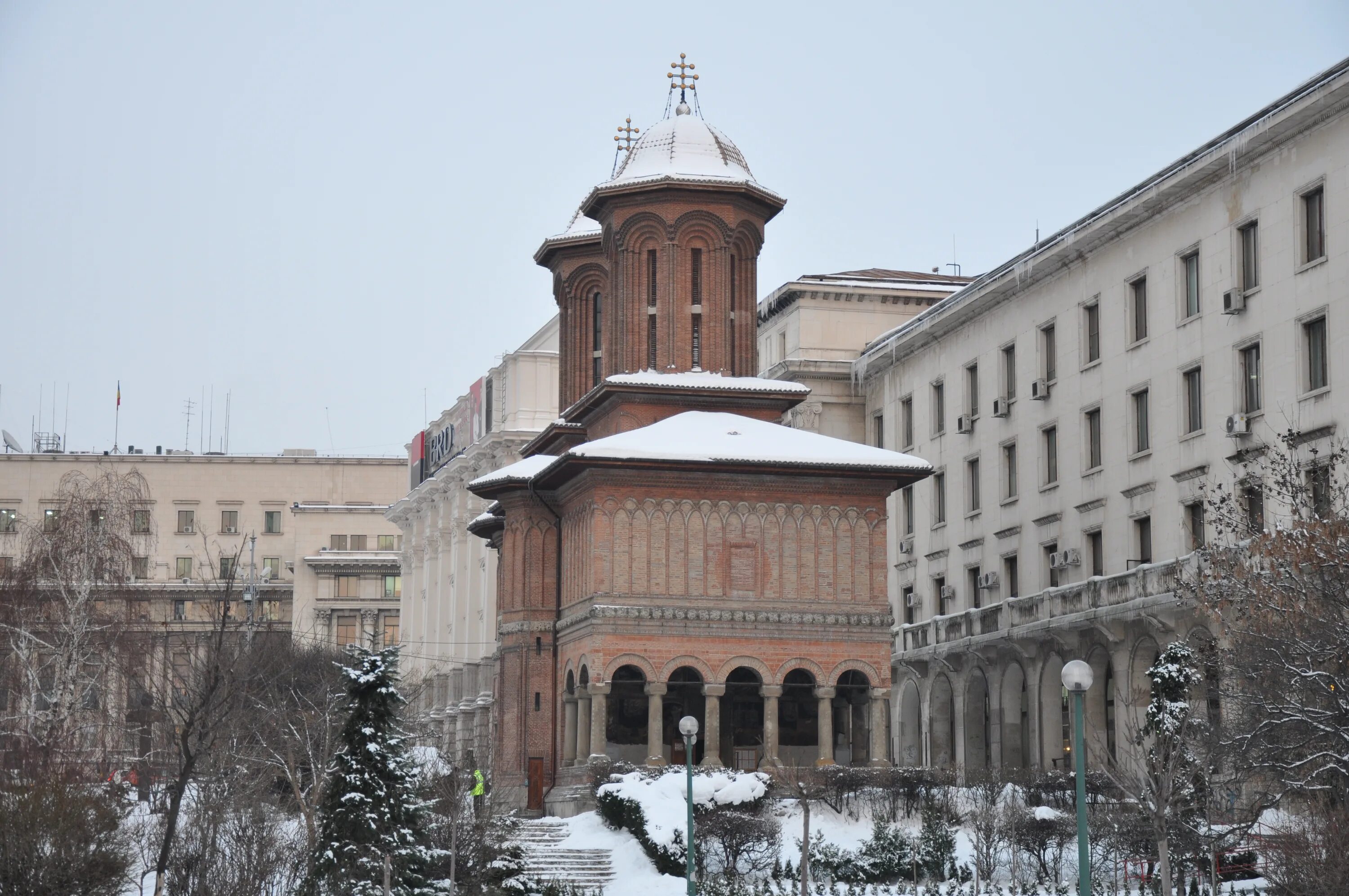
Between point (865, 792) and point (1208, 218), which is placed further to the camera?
point (1208, 218)

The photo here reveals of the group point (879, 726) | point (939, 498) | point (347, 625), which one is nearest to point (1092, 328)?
point (939, 498)

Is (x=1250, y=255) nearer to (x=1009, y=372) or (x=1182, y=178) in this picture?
(x=1182, y=178)

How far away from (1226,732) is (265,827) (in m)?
15.3

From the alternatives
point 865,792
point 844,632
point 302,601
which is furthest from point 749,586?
point 302,601

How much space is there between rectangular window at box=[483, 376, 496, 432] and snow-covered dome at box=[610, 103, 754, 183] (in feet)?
113

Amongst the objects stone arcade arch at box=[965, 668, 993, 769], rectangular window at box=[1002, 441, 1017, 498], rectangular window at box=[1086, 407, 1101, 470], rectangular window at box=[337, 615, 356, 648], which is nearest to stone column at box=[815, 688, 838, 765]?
rectangular window at box=[1086, 407, 1101, 470]

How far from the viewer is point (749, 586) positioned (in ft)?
152

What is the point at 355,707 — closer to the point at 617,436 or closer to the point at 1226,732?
the point at 1226,732

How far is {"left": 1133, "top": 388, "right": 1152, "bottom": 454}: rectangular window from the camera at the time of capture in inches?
1966

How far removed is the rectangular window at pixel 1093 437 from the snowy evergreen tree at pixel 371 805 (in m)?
27.2

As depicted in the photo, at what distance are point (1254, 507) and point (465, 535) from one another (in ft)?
162

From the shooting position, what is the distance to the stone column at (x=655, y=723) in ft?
147

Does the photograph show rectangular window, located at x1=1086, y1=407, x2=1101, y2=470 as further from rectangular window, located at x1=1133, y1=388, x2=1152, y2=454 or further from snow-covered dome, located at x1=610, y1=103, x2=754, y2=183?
snow-covered dome, located at x1=610, y1=103, x2=754, y2=183

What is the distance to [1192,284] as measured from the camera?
48000 millimetres
